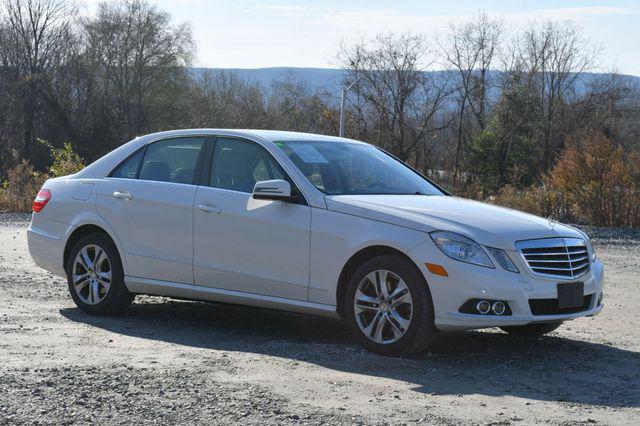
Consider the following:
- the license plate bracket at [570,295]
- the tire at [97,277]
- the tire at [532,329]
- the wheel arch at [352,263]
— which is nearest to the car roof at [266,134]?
the tire at [97,277]

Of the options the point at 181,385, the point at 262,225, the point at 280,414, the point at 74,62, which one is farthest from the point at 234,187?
the point at 74,62

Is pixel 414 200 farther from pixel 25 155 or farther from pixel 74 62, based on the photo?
pixel 74 62

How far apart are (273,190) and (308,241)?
47 cm

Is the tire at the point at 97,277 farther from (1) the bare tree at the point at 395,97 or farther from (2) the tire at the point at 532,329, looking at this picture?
(1) the bare tree at the point at 395,97

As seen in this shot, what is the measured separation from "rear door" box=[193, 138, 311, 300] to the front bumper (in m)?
1.04

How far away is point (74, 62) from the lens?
72562 millimetres

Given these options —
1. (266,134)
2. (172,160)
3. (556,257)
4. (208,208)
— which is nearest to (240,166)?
(266,134)

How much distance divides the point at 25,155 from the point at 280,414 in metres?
64.7

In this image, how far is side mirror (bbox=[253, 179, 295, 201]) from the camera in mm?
7621

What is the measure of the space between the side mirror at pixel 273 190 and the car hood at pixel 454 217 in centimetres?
33

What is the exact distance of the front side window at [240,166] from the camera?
26.6 feet

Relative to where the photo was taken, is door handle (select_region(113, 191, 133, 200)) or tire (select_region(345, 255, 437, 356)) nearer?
tire (select_region(345, 255, 437, 356))

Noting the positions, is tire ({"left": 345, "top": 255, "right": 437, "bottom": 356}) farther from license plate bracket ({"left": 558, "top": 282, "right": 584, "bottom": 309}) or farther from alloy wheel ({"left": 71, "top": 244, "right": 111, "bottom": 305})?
alloy wheel ({"left": 71, "top": 244, "right": 111, "bottom": 305})

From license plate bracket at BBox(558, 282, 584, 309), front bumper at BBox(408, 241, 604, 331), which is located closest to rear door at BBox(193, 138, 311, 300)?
front bumper at BBox(408, 241, 604, 331)
